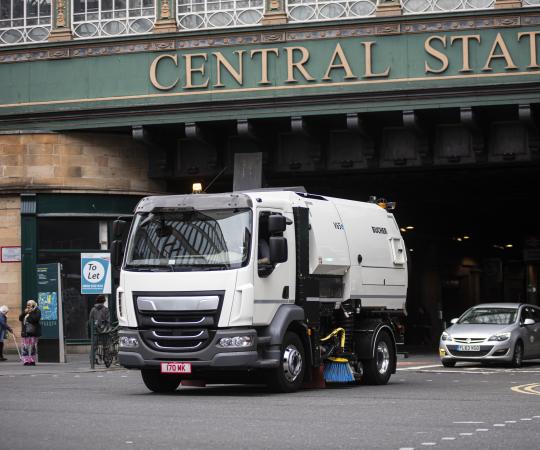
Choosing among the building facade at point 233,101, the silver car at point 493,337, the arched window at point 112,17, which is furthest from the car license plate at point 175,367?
the arched window at point 112,17

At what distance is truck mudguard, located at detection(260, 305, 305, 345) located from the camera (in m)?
16.7

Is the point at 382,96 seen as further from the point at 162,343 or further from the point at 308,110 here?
the point at 162,343

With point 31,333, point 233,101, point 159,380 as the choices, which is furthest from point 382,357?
point 233,101

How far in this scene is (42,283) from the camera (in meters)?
28.8

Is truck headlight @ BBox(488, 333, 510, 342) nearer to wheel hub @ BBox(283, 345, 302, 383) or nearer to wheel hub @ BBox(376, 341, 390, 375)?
wheel hub @ BBox(376, 341, 390, 375)

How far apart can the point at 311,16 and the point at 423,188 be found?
27.7 ft

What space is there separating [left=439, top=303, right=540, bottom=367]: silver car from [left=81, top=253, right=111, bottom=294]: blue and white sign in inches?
348

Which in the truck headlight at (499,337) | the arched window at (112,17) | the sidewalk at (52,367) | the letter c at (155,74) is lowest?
the sidewalk at (52,367)

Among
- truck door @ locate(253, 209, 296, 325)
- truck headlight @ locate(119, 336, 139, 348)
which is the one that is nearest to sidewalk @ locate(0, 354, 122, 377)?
truck headlight @ locate(119, 336, 139, 348)

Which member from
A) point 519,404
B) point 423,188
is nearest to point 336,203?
point 519,404

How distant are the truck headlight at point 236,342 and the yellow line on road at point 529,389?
4.16 m

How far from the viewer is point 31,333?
2809 centimetres

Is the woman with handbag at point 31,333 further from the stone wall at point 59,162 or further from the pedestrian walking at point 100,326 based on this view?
the stone wall at point 59,162

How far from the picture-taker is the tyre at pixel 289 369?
16.9 meters
